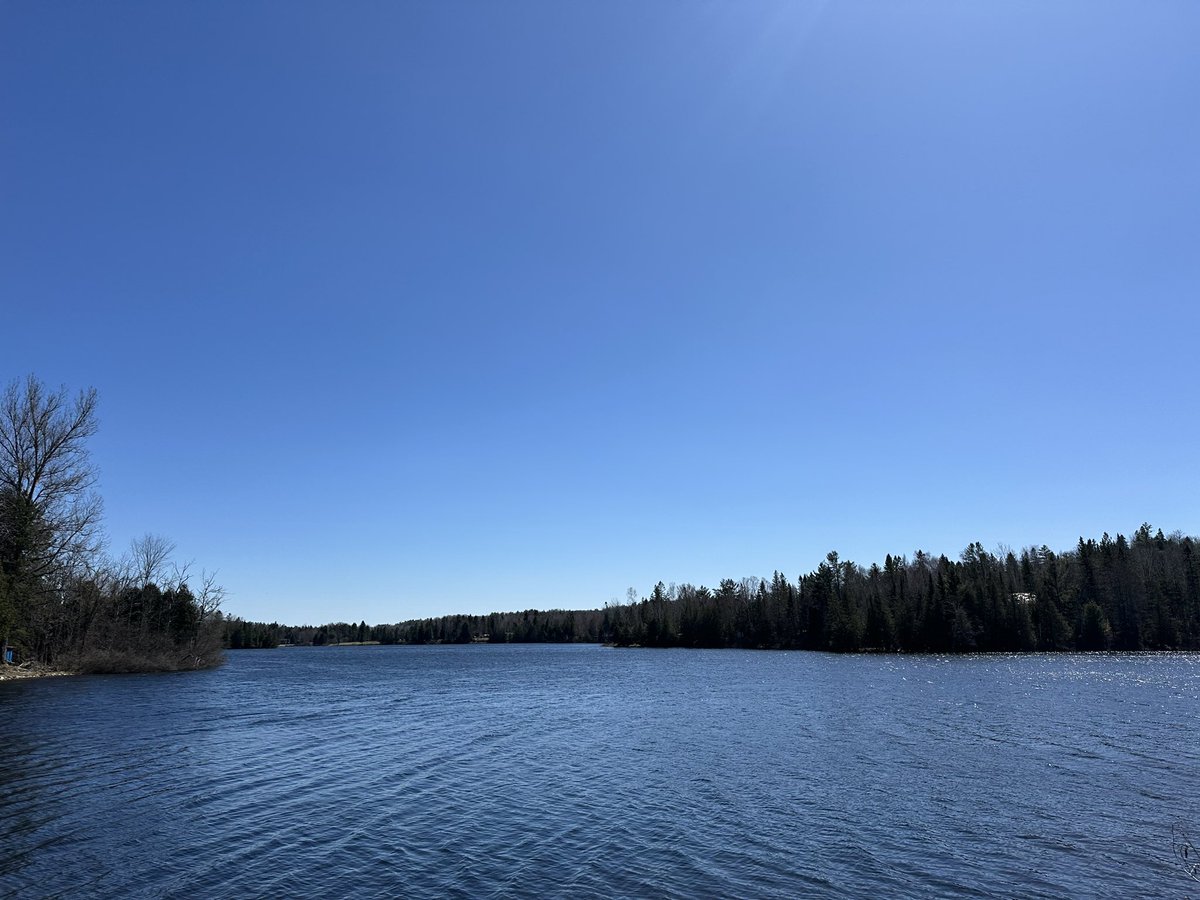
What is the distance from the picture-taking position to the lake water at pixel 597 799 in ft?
51.2

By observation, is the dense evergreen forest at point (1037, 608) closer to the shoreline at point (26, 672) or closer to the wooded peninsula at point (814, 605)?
the wooded peninsula at point (814, 605)

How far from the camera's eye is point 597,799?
911 inches

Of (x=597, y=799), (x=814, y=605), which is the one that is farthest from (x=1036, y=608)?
(x=597, y=799)

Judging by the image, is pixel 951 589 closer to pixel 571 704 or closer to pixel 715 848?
pixel 571 704

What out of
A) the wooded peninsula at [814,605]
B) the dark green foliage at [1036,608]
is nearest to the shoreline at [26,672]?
the wooded peninsula at [814,605]

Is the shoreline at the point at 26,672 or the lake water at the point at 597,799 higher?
the shoreline at the point at 26,672

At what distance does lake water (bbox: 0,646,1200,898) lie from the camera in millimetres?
15602

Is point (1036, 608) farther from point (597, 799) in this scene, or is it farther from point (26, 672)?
point (26, 672)

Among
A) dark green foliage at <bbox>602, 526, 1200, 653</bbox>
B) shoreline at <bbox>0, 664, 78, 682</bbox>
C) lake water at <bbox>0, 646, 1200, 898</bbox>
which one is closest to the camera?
lake water at <bbox>0, 646, 1200, 898</bbox>

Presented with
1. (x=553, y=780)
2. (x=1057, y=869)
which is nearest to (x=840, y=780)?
(x=1057, y=869)

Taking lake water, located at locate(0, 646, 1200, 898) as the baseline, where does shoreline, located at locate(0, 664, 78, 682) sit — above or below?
above

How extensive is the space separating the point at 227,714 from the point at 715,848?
132 feet

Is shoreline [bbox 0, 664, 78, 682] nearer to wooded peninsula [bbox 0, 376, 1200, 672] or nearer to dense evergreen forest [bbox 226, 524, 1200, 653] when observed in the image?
wooded peninsula [bbox 0, 376, 1200, 672]

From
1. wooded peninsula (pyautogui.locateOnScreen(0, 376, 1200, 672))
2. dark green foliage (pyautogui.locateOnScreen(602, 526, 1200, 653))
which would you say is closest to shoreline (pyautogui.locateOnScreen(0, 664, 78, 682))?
wooded peninsula (pyautogui.locateOnScreen(0, 376, 1200, 672))
